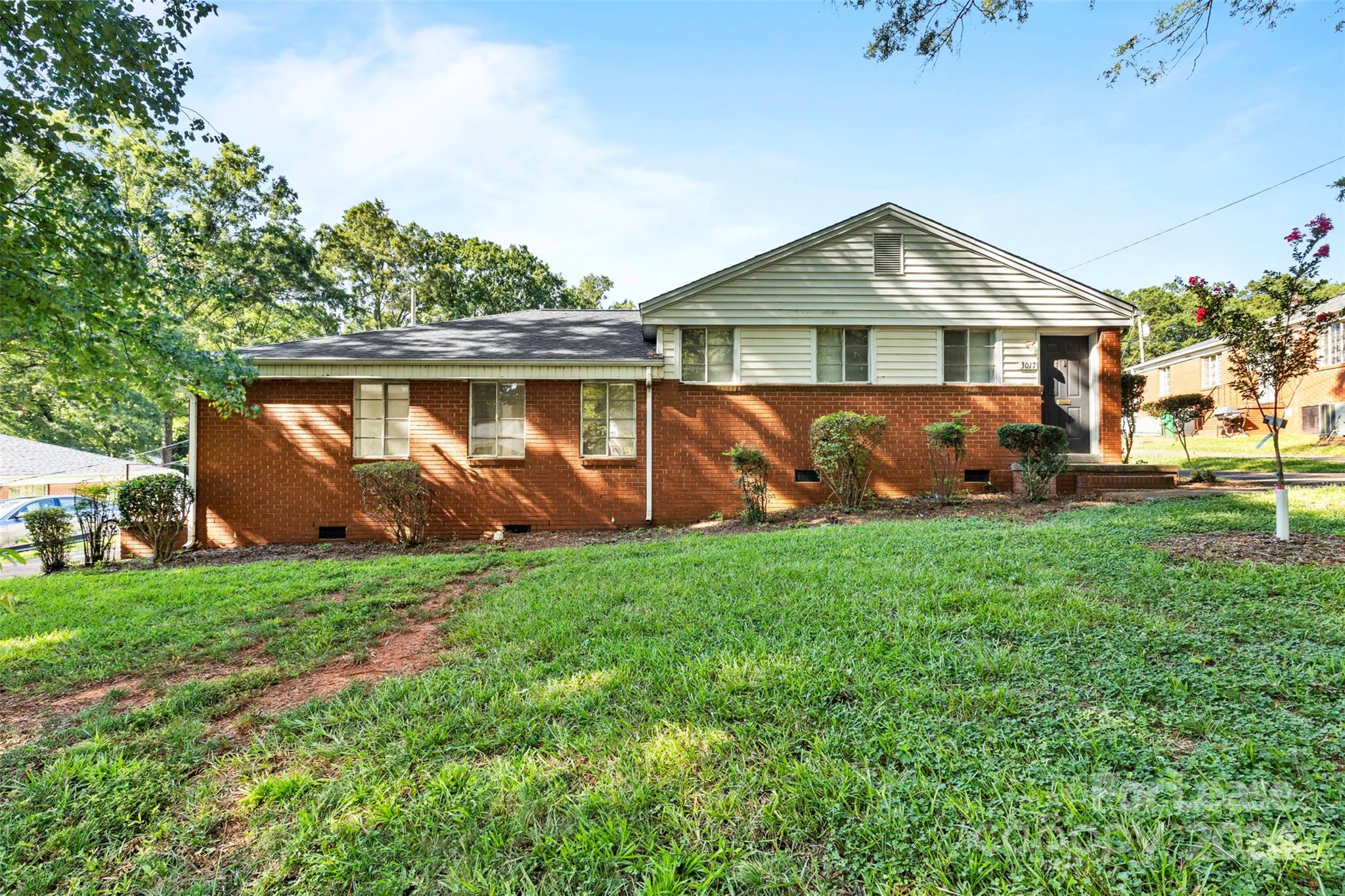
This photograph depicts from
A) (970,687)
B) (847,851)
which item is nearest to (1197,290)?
(970,687)

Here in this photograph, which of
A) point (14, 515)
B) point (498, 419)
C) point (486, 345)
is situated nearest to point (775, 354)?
point (498, 419)

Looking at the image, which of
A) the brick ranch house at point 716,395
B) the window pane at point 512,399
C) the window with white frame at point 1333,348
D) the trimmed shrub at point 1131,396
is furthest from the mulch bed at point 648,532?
the window with white frame at point 1333,348

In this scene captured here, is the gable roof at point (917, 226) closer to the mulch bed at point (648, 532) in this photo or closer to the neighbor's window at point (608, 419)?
the neighbor's window at point (608, 419)

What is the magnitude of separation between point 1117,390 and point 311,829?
41.4ft

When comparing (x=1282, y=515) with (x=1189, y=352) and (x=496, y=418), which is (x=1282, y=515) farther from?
(x=1189, y=352)

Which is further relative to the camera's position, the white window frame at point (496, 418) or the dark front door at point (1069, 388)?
the dark front door at point (1069, 388)

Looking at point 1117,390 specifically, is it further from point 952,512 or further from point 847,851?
point 847,851

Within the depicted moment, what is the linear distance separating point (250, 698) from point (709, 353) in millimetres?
8151

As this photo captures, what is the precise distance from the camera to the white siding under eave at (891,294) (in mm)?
9625

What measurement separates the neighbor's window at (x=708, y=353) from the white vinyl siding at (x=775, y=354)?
24cm

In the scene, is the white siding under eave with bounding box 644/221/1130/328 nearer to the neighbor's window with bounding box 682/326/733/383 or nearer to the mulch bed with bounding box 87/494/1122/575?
the neighbor's window with bounding box 682/326/733/383

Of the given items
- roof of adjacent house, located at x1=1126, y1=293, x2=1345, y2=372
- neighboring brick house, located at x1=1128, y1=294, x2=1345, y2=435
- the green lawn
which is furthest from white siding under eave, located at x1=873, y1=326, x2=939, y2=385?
roof of adjacent house, located at x1=1126, y1=293, x2=1345, y2=372

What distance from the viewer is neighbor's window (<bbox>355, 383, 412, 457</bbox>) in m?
9.45

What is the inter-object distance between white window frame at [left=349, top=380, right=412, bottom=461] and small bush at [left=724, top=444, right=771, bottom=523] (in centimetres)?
581
